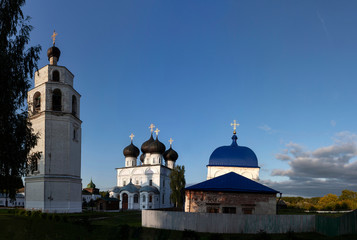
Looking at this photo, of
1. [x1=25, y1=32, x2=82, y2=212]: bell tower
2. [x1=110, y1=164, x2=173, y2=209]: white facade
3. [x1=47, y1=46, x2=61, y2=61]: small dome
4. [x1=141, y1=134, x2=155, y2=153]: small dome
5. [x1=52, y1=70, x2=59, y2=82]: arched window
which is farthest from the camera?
[x1=141, y1=134, x2=155, y2=153]: small dome

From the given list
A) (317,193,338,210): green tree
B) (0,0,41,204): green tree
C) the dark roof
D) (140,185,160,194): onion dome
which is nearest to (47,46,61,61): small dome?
(0,0,41,204): green tree

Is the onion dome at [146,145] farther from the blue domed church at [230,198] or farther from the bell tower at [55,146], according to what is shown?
the blue domed church at [230,198]

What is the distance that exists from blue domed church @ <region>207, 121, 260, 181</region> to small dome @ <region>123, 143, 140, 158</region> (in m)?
24.0

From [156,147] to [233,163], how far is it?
21794 mm

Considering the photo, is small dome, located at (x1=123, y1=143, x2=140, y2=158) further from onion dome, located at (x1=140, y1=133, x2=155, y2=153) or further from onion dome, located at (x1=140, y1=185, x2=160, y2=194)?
onion dome, located at (x1=140, y1=185, x2=160, y2=194)

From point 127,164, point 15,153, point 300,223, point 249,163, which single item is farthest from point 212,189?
point 127,164

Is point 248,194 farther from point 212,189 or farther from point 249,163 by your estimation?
point 249,163

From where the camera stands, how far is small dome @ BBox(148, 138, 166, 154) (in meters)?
52.6

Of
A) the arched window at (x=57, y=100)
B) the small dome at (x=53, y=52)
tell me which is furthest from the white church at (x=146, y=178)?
the small dome at (x=53, y=52)

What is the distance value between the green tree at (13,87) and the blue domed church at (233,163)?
22.6 m

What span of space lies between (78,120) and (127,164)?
2439 cm

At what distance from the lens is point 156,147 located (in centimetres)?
5272

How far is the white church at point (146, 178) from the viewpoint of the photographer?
47.2 metres

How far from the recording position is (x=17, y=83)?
13008 mm
